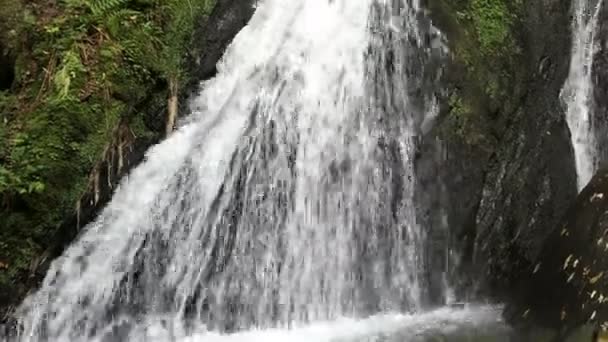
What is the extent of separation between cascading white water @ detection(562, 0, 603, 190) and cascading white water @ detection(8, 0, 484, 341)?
2.12 meters

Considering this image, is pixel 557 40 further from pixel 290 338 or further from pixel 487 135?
pixel 290 338

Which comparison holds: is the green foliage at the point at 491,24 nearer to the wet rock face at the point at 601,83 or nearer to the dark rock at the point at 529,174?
the dark rock at the point at 529,174

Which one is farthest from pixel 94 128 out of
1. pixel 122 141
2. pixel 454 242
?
pixel 454 242

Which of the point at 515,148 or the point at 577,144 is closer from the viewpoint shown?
the point at 515,148

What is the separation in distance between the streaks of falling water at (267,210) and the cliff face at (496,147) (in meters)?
0.40

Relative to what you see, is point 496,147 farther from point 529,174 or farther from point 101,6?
point 101,6

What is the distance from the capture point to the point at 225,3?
6.89 metres

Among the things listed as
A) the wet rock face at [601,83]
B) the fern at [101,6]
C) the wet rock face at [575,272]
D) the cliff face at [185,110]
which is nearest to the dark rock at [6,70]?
the cliff face at [185,110]

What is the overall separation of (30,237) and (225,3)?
298 centimetres

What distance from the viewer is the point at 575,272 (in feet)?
16.7

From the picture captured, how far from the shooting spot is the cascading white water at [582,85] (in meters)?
7.63

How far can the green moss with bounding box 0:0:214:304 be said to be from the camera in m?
5.49

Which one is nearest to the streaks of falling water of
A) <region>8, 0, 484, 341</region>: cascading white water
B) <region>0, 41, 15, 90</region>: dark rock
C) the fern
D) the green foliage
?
<region>8, 0, 484, 341</region>: cascading white water

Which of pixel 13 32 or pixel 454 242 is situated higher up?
pixel 13 32
